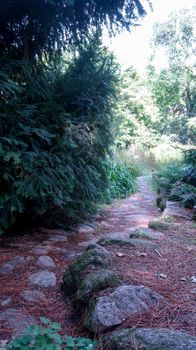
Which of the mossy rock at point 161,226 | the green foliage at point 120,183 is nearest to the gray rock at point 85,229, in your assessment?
the mossy rock at point 161,226

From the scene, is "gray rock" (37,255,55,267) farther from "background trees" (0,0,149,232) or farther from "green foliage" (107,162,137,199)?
"green foliage" (107,162,137,199)

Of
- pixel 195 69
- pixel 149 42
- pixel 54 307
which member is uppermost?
pixel 149 42

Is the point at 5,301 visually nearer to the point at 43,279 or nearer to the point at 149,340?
the point at 43,279

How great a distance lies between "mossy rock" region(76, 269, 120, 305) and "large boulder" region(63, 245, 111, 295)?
9 cm

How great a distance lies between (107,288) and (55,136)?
1.65 meters

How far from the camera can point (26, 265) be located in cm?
240

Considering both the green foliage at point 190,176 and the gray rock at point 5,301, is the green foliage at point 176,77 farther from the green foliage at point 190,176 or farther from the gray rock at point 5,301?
the gray rock at point 5,301

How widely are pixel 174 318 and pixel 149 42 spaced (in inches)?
739

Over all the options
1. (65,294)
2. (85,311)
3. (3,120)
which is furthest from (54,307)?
(3,120)

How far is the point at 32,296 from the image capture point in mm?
1910

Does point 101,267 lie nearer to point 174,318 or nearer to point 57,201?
point 174,318

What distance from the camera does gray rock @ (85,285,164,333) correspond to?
4.72ft

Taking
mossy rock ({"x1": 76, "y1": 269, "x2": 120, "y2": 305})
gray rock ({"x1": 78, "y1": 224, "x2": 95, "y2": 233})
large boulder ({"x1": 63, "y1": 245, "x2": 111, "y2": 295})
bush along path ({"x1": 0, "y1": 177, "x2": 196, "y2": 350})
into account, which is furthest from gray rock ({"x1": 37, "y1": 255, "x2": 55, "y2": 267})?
gray rock ({"x1": 78, "y1": 224, "x2": 95, "y2": 233})

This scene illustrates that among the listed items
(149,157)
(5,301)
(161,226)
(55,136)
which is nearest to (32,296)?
(5,301)
